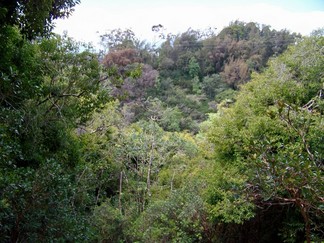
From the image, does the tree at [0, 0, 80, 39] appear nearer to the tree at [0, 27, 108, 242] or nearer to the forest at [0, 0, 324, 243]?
the forest at [0, 0, 324, 243]

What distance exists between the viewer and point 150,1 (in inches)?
271

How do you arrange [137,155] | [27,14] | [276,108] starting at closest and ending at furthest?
[27,14]
[276,108]
[137,155]

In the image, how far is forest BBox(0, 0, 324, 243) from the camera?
295 centimetres

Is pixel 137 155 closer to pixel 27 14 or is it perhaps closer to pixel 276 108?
pixel 276 108

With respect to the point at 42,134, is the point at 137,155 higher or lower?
lower

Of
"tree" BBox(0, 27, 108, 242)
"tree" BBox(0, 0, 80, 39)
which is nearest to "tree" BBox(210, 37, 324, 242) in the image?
"tree" BBox(0, 27, 108, 242)

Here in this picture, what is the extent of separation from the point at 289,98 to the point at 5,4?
4833 millimetres

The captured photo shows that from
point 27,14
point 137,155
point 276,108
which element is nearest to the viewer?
point 27,14

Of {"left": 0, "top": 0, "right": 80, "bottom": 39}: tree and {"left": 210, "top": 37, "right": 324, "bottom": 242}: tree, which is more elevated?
{"left": 0, "top": 0, "right": 80, "bottom": 39}: tree

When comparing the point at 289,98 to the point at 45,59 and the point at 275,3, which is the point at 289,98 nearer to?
the point at 275,3

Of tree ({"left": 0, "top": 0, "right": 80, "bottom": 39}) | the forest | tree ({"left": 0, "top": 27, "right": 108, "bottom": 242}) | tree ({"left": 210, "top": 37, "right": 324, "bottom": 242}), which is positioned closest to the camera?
the forest

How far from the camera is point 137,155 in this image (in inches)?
424

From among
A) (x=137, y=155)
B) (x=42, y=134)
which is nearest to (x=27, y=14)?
(x=42, y=134)

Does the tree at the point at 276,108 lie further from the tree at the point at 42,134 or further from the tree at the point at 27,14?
the tree at the point at 27,14
